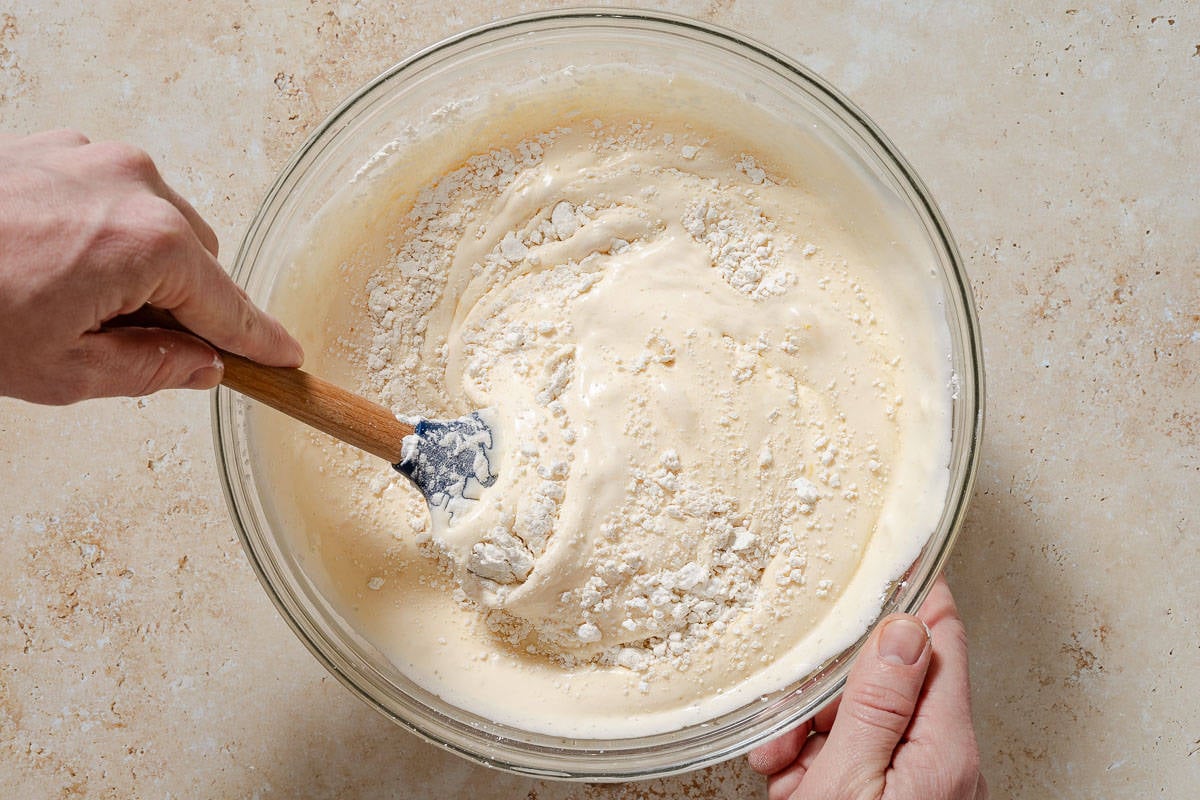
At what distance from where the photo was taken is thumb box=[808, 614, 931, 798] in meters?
1.27

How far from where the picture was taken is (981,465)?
1.54 m

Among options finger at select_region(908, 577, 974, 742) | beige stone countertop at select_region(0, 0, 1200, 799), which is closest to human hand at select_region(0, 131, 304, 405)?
beige stone countertop at select_region(0, 0, 1200, 799)

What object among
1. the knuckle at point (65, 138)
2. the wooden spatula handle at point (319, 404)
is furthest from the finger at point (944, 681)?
the knuckle at point (65, 138)

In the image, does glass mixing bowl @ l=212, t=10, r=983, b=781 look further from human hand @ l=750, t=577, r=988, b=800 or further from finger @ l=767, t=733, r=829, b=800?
finger @ l=767, t=733, r=829, b=800

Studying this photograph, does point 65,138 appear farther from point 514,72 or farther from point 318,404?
point 514,72

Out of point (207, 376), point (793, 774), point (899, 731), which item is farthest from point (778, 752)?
point (207, 376)

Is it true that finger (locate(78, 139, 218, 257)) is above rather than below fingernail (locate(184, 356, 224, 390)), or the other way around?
above

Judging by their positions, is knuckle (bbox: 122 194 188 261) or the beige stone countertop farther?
the beige stone countertop

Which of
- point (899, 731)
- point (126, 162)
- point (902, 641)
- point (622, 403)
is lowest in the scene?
point (899, 731)

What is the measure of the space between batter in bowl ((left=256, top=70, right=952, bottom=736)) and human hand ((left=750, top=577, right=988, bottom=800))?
3.3 inches

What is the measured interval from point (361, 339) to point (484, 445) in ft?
0.95

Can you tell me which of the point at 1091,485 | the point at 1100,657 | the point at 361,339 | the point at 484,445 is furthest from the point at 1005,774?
the point at 361,339

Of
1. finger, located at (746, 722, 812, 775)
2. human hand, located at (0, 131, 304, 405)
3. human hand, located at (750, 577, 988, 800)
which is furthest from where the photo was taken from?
finger, located at (746, 722, 812, 775)

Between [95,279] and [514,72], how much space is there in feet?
2.58
